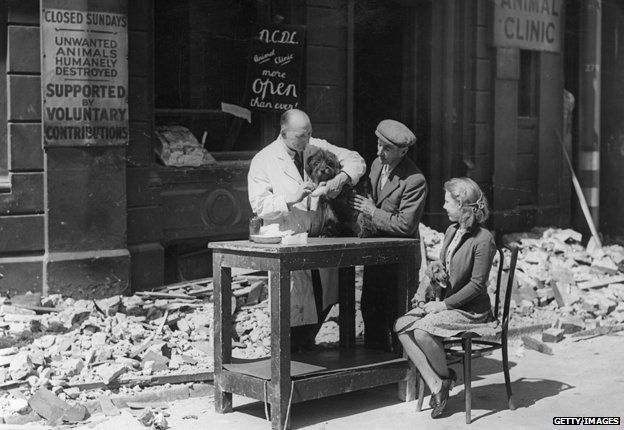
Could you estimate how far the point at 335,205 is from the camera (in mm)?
7453

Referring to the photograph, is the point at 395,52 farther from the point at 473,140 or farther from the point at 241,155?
the point at 241,155

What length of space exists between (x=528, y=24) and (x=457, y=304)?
837 cm

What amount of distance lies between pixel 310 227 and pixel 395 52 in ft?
22.0

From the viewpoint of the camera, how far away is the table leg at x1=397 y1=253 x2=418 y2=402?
7219 mm

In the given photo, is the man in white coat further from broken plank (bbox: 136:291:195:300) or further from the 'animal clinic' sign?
the 'animal clinic' sign

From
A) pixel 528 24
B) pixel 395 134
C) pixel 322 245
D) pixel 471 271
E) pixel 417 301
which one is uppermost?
pixel 528 24

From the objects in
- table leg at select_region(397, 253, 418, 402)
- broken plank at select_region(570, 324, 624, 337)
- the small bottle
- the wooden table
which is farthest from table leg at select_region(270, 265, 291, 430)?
broken plank at select_region(570, 324, 624, 337)

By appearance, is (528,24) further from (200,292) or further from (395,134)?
(395,134)

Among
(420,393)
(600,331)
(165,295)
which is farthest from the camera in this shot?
(600,331)

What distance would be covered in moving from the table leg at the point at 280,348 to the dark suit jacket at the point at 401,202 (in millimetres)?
1131

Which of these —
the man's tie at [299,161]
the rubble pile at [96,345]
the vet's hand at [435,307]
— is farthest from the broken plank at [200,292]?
the vet's hand at [435,307]

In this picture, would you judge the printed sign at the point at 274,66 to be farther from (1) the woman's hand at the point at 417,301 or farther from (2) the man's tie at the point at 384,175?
(1) the woman's hand at the point at 417,301

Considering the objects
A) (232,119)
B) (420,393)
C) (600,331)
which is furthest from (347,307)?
(232,119)

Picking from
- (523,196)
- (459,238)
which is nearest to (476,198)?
(459,238)
